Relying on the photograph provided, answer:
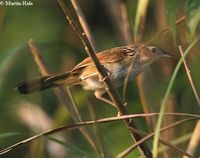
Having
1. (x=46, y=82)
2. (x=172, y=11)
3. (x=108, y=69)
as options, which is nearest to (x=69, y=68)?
(x=108, y=69)

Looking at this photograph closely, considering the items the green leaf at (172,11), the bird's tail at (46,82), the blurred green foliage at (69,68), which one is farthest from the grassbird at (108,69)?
the green leaf at (172,11)

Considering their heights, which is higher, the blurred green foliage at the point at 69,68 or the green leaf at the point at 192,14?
the green leaf at the point at 192,14

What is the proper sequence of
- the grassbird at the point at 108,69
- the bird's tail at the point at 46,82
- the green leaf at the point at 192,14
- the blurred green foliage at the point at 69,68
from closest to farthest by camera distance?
the green leaf at the point at 192,14 → the bird's tail at the point at 46,82 → the blurred green foliage at the point at 69,68 → the grassbird at the point at 108,69

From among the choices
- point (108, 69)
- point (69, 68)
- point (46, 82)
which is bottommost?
point (69, 68)

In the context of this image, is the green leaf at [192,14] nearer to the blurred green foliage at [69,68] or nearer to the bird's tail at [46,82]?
the blurred green foliage at [69,68]

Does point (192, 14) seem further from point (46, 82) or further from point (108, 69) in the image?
point (108, 69)

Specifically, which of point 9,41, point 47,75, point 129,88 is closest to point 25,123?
point 129,88

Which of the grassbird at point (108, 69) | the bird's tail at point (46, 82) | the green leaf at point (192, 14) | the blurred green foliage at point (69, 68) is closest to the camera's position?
the green leaf at point (192, 14)
